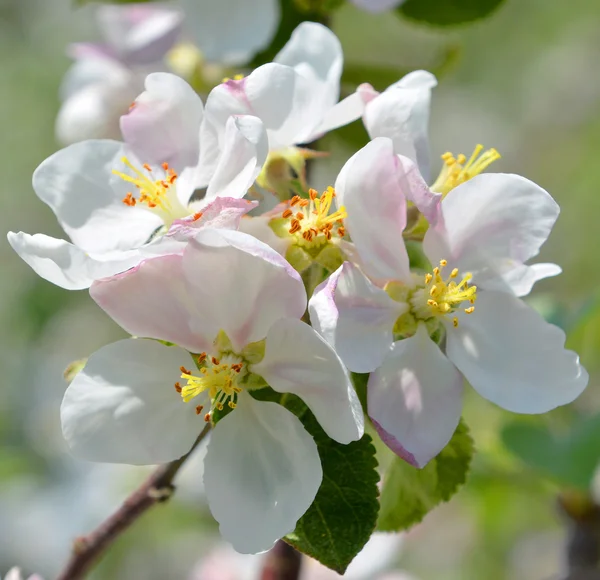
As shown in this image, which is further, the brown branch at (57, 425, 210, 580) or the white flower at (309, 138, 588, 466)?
the brown branch at (57, 425, 210, 580)

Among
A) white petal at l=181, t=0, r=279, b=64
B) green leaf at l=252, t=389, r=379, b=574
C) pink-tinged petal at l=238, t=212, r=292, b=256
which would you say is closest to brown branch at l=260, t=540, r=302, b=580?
green leaf at l=252, t=389, r=379, b=574

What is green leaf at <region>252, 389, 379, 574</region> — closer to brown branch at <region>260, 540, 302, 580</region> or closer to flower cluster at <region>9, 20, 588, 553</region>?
flower cluster at <region>9, 20, 588, 553</region>

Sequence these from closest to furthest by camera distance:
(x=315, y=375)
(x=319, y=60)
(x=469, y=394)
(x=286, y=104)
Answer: (x=315, y=375)
(x=286, y=104)
(x=319, y=60)
(x=469, y=394)

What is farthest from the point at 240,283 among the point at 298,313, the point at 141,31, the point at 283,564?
the point at 141,31

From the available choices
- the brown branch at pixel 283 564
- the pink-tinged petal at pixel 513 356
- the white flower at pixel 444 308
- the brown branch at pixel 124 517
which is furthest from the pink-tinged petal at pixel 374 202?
the brown branch at pixel 283 564

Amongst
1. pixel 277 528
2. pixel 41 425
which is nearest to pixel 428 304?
pixel 277 528

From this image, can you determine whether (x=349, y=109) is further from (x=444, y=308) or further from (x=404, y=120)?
(x=444, y=308)

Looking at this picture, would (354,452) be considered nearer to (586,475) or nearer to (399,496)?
(399,496)
